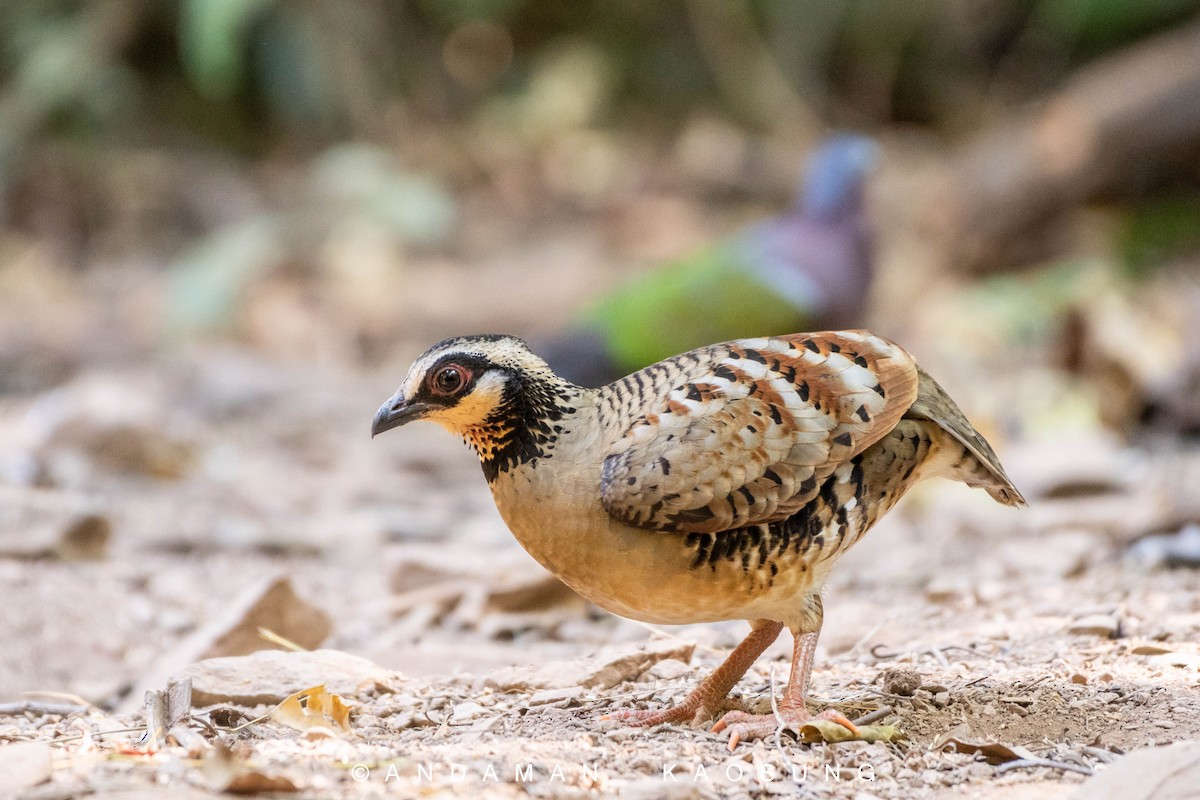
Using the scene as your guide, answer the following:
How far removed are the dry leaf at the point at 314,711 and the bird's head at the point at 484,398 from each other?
27.0 inches

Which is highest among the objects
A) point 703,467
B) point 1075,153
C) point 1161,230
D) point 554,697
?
point 1075,153

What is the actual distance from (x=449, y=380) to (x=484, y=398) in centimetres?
10

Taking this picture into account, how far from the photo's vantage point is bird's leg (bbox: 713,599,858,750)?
322 centimetres

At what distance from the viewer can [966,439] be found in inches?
142

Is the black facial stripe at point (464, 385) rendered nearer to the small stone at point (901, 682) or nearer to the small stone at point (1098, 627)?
the small stone at point (901, 682)

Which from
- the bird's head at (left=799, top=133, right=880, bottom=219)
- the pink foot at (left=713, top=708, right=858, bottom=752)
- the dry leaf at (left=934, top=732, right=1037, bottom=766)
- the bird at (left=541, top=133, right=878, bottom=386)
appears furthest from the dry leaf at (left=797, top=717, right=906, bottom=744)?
the bird's head at (left=799, top=133, right=880, bottom=219)

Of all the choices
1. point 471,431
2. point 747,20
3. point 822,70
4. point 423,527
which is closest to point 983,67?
point 822,70

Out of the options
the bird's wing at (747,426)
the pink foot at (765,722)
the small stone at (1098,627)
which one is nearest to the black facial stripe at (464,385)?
the bird's wing at (747,426)

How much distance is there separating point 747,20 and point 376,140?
13.2ft

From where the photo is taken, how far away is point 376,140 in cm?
1342

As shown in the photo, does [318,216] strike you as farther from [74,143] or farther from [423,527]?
[423,527]

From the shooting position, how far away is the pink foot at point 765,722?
3.20 meters

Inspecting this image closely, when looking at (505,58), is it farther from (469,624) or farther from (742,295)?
(469,624)

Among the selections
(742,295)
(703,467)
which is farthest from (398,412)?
(742,295)
